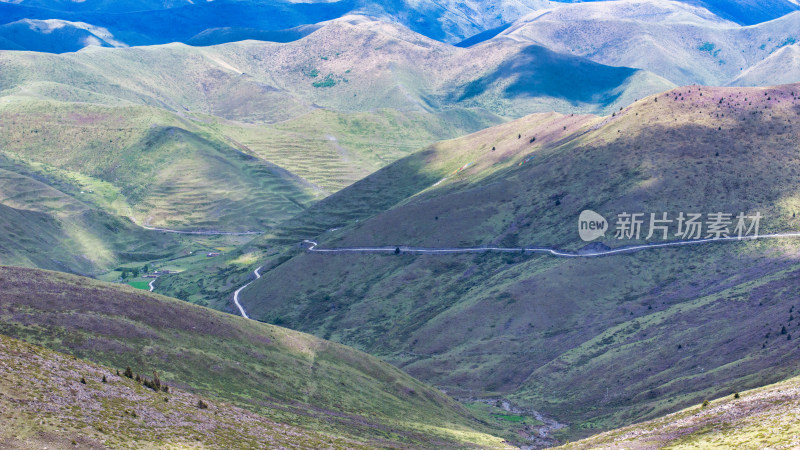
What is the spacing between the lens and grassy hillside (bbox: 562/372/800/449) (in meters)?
44.5

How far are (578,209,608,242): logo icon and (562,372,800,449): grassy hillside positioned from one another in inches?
3070

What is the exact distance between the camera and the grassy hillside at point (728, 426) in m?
44.5

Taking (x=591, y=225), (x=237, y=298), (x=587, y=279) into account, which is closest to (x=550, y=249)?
(x=591, y=225)

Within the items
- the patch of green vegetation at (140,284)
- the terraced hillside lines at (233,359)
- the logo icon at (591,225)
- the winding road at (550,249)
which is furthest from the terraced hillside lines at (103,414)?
the patch of green vegetation at (140,284)

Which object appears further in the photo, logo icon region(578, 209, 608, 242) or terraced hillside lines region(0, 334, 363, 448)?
logo icon region(578, 209, 608, 242)

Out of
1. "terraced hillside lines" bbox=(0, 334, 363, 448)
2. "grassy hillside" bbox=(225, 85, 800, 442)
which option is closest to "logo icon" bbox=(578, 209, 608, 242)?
"grassy hillside" bbox=(225, 85, 800, 442)

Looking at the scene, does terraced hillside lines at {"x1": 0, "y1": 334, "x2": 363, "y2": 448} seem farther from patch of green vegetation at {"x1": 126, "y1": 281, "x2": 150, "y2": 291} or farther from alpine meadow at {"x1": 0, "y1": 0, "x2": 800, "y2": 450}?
patch of green vegetation at {"x1": 126, "y1": 281, "x2": 150, "y2": 291}

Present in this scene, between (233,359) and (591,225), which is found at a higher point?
(591,225)

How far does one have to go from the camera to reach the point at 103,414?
46656 millimetres

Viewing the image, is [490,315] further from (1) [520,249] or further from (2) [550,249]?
(1) [520,249]

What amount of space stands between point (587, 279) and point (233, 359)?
227 ft

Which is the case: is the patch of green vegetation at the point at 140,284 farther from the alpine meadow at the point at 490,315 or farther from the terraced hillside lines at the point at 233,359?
the terraced hillside lines at the point at 233,359

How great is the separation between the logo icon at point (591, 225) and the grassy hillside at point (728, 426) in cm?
7798

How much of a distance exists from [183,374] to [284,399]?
31.2 feet
